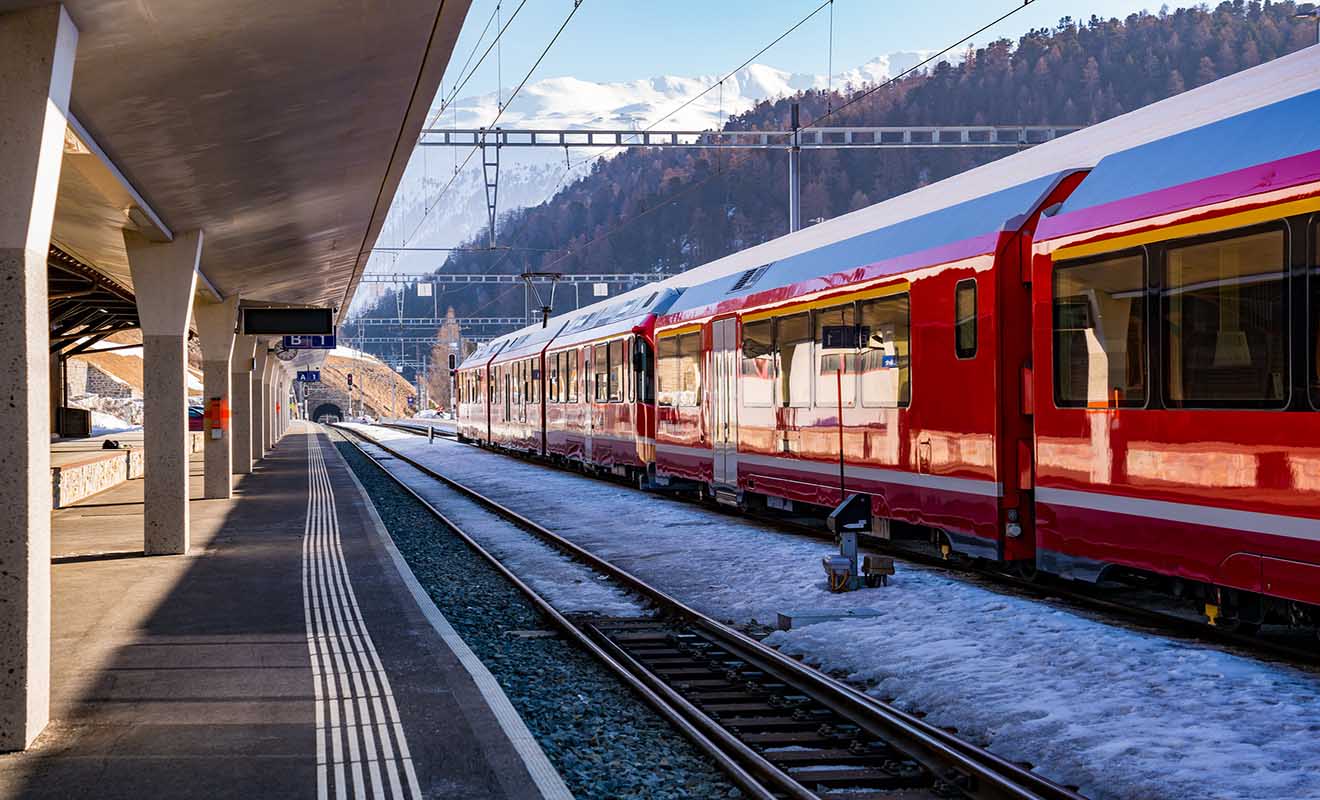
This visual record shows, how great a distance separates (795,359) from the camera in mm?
15688

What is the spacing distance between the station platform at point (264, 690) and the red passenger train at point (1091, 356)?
15.1 ft

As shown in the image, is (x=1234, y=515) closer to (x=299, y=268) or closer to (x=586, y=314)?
(x=299, y=268)

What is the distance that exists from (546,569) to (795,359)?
391cm

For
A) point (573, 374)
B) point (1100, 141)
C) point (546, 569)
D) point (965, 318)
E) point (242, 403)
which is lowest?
point (546, 569)

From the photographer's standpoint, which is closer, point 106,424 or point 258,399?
point 258,399

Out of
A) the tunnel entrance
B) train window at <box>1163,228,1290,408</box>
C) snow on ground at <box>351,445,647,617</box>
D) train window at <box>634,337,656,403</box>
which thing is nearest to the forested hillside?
the tunnel entrance

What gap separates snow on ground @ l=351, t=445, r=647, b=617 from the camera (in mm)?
11883

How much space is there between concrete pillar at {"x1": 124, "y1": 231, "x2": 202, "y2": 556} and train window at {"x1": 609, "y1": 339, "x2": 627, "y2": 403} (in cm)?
969

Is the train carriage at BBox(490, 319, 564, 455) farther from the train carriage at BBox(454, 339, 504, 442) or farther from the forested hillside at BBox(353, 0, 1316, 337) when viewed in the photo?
the forested hillside at BBox(353, 0, 1316, 337)

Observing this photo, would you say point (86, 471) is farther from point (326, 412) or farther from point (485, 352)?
point (326, 412)

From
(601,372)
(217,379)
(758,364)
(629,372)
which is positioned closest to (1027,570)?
(758,364)

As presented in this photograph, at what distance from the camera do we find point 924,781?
20.9ft

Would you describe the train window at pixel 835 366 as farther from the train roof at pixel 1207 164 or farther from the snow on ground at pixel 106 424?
the snow on ground at pixel 106 424

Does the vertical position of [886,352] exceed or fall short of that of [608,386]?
it exceeds it
